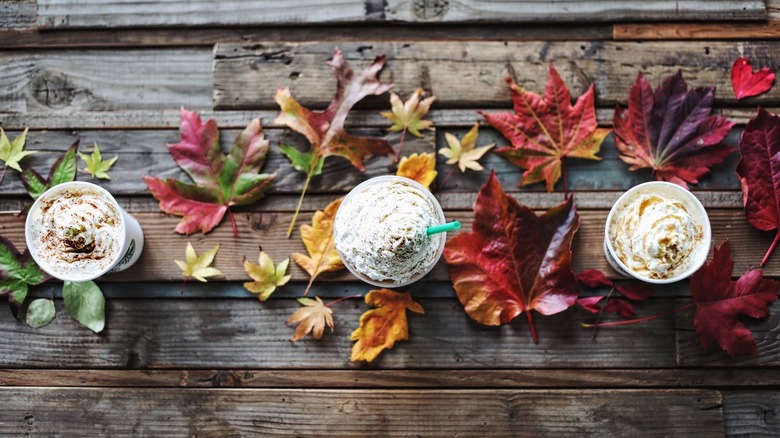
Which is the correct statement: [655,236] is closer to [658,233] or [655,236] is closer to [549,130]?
[658,233]

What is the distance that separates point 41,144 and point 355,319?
0.79 m

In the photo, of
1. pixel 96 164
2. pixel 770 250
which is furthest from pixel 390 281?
pixel 770 250

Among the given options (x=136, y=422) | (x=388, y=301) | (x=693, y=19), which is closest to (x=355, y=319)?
(x=388, y=301)

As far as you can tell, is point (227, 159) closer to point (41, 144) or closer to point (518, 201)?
point (41, 144)

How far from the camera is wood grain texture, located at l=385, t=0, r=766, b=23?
130cm

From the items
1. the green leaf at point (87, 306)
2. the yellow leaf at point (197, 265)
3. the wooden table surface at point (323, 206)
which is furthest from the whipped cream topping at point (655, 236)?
the green leaf at point (87, 306)

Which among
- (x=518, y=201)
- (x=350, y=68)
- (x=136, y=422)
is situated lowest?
(x=136, y=422)

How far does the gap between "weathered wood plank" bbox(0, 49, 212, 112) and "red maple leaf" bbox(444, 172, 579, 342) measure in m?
0.66

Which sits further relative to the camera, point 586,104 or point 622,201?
point 586,104

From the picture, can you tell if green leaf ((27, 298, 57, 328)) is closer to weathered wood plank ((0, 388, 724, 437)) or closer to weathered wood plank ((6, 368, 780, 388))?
weathered wood plank ((0, 388, 724, 437))

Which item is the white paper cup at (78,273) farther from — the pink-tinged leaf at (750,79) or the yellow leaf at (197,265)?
the pink-tinged leaf at (750,79)

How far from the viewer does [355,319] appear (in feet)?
4.08

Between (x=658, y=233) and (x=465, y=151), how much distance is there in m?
0.41

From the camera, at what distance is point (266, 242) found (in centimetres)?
127
